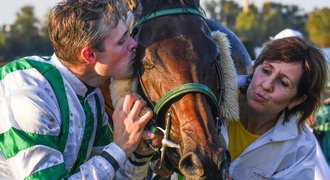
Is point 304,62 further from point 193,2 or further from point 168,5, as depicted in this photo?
point 168,5

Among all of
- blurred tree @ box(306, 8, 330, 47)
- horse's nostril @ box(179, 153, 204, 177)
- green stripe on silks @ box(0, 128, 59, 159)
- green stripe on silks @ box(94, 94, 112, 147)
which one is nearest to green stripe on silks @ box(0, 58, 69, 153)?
green stripe on silks @ box(0, 128, 59, 159)

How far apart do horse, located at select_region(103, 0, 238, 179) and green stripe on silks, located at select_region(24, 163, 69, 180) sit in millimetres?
477

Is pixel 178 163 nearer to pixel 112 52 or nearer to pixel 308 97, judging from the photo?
pixel 112 52

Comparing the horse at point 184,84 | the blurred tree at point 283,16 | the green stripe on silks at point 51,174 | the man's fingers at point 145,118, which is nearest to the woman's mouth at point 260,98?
the horse at point 184,84

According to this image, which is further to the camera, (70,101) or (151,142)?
(151,142)

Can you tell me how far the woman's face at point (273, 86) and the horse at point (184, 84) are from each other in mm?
429

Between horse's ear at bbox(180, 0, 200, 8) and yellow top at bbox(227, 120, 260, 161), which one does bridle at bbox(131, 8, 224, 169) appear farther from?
yellow top at bbox(227, 120, 260, 161)

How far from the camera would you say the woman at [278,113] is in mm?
3336

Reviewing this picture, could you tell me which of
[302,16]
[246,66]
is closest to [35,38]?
[246,66]

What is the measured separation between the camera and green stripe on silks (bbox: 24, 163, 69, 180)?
7.52ft

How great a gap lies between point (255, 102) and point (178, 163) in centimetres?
90

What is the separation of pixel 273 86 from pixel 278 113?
0.28 meters

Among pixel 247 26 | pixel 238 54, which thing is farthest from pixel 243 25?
pixel 238 54

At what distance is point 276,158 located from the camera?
345 centimetres
